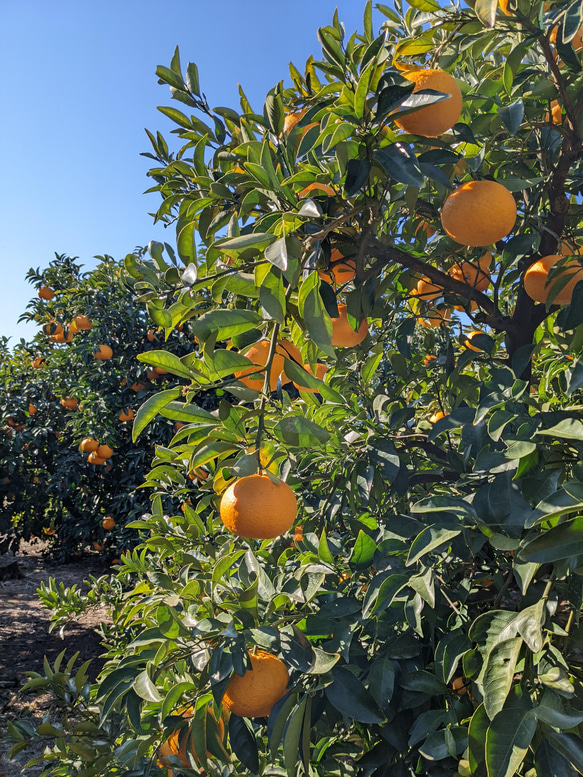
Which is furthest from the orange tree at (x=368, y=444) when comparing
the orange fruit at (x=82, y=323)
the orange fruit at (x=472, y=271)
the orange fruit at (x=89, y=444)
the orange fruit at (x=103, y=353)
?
the orange fruit at (x=82, y=323)

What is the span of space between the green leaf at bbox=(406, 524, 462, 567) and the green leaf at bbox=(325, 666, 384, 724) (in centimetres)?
23

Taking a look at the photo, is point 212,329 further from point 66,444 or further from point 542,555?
point 66,444

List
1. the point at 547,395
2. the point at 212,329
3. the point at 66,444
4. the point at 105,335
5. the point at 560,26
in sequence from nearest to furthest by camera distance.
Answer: the point at 212,329 → the point at 560,26 → the point at 547,395 → the point at 105,335 → the point at 66,444

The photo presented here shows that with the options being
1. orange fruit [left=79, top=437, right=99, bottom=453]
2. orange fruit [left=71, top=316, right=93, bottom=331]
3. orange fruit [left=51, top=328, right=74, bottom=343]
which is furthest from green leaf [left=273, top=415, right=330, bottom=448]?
orange fruit [left=51, top=328, right=74, bottom=343]

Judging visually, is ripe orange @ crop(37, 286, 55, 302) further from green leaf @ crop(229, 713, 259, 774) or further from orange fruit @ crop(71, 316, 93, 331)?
green leaf @ crop(229, 713, 259, 774)

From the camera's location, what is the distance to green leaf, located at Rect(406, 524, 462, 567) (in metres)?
0.75

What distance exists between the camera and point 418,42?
3.03 ft

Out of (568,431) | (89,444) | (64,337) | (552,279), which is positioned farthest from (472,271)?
(64,337)

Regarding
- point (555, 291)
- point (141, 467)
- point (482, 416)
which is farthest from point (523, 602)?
point (141, 467)

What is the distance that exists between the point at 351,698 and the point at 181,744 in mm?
324

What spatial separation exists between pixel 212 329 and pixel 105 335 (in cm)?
485

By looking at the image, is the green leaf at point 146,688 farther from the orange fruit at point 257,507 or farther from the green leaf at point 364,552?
the green leaf at point 364,552

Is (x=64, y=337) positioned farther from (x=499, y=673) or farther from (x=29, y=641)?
(x=499, y=673)

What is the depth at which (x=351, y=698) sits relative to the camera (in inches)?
31.6
